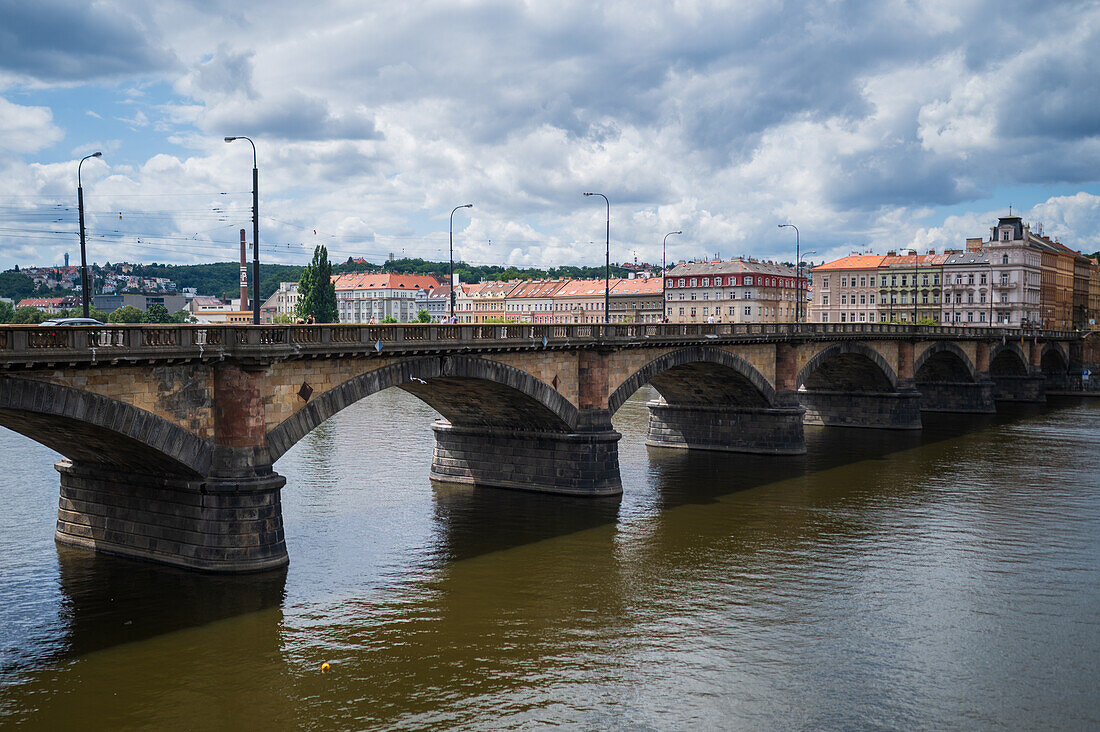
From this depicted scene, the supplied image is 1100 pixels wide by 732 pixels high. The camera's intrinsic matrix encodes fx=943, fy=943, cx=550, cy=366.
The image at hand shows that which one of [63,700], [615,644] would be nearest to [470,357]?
[615,644]

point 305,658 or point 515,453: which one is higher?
point 515,453

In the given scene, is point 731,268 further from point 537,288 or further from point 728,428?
point 728,428

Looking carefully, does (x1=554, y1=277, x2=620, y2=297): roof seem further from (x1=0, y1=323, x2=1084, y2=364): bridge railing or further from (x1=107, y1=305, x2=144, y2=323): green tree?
(x1=0, y1=323, x2=1084, y2=364): bridge railing

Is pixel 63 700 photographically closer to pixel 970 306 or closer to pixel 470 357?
pixel 470 357

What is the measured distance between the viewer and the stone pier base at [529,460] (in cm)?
4241

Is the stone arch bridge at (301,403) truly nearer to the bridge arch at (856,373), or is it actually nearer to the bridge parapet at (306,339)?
the bridge parapet at (306,339)

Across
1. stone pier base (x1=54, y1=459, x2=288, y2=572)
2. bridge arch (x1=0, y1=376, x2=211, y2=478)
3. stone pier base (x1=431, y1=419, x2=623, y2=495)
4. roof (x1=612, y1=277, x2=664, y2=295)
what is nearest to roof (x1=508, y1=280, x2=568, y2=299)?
roof (x1=612, y1=277, x2=664, y2=295)

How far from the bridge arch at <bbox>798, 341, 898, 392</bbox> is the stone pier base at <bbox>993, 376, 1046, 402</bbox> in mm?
29569

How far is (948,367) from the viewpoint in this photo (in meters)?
83.9

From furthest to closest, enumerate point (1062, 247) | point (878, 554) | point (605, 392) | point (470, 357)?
point (1062, 247)
point (605, 392)
point (470, 357)
point (878, 554)

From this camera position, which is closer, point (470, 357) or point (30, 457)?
point (470, 357)

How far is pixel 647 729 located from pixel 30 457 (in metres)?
41.4

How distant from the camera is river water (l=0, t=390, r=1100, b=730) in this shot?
2088cm

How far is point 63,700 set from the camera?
2075cm
